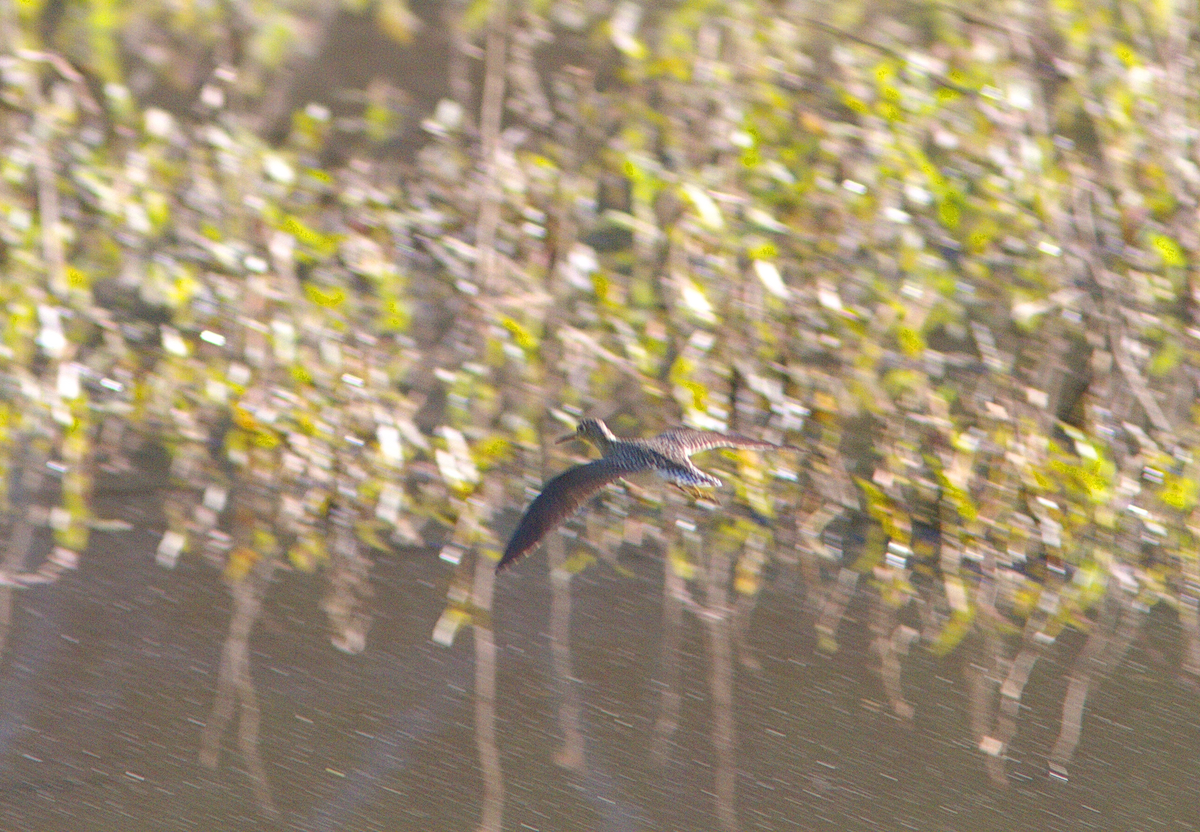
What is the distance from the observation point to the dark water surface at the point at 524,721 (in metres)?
2.02

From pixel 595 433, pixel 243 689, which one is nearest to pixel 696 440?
pixel 595 433

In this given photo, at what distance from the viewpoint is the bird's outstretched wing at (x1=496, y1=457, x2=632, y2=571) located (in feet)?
5.44

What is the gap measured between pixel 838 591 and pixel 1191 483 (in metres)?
0.60

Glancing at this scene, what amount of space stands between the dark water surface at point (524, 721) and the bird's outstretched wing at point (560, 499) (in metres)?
0.56

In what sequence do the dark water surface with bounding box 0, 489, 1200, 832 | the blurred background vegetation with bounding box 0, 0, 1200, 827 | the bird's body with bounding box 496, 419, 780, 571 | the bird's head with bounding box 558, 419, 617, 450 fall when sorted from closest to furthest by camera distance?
the bird's body with bounding box 496, 419, 780, 571, the bird's head with bounding box 558, 419, 617, 450, the dark water surface with bounding box 0, 489, 1200, 832, the blurred background vegetation with bounding box 0, 0, 1200, 827

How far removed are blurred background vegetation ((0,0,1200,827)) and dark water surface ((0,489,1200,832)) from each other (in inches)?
1.6

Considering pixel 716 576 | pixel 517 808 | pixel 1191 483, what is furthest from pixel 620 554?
pixel 1191 483

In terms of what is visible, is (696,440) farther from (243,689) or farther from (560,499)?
(243,689)

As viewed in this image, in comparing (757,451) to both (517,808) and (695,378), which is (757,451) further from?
(517,808)

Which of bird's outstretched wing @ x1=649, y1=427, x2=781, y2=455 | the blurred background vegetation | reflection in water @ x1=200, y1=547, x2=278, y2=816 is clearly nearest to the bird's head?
bird's outstretched wing @ x1=649, y1=427, x2=781, y2=455

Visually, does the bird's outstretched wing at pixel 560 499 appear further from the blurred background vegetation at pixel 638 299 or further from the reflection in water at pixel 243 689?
the reflection in water at pixel 243 689

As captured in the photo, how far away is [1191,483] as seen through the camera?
232 centimetres

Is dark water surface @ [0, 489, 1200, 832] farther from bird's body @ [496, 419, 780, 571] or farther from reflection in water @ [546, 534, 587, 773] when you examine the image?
bird's body @ [496, 419, 780, 571]

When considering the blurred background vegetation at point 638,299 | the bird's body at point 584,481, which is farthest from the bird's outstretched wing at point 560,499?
the blurred background vegetation at point 638,299
